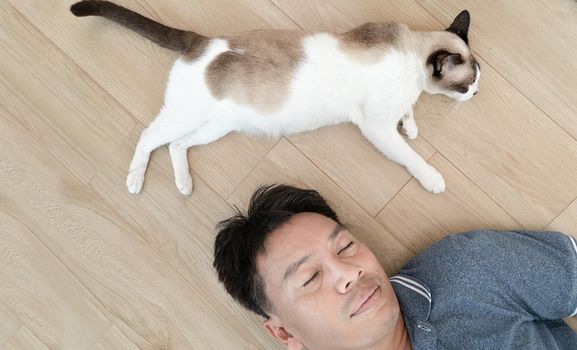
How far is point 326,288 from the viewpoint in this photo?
1050mm

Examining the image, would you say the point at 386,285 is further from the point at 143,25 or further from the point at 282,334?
the point at 143,25

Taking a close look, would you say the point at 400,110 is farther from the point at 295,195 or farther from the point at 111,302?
the point at 111,302

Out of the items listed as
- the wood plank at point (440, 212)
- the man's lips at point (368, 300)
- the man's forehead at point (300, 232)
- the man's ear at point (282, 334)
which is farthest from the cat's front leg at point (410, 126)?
the man's ear at point (282, 334)

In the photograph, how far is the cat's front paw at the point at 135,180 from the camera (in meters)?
1.50

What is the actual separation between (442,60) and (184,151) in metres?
0.83

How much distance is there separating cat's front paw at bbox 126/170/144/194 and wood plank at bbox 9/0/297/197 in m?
0.17

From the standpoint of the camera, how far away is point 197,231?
1525 millimetres

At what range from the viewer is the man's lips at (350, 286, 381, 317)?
3.43 feet

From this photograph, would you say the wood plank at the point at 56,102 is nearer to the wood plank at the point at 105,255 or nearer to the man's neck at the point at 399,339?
the wood plank at the point at 105,255

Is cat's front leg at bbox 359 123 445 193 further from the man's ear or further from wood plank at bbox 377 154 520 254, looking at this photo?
the man's ear

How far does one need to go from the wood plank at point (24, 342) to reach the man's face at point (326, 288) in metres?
0.95

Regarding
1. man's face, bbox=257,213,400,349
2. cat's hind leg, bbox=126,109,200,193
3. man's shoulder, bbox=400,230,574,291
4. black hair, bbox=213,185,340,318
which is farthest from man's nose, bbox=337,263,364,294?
cat's hind leg, bbox=126,109,200,193

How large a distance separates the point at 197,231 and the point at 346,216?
49 cm

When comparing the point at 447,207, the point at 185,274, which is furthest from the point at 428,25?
the point at 185,274
